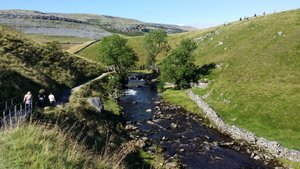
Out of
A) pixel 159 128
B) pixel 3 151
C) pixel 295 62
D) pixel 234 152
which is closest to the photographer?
pixel 3 151

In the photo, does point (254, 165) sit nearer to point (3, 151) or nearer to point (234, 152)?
point (234, 152)

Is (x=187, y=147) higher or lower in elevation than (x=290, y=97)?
lower

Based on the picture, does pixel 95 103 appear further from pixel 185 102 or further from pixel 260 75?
pixel 260 75

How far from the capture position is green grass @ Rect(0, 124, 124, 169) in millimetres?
12129

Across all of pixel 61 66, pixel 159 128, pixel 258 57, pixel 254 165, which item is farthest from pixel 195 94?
pixel 254 165

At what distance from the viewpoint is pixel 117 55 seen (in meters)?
126

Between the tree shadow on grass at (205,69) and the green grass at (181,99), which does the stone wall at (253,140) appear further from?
the tree shadow on grass at (205,69)

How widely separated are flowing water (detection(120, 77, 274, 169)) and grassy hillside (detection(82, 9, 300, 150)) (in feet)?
23.7

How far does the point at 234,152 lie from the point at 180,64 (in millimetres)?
56192

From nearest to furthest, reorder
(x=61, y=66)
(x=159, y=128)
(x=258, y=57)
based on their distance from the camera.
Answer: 1. (x=159, y=128)
2. (x=61, y=66)
3. (x=258, y=57)

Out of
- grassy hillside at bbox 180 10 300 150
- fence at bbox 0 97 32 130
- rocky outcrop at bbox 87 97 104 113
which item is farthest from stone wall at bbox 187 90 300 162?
fence at bbox 0 97 32 130

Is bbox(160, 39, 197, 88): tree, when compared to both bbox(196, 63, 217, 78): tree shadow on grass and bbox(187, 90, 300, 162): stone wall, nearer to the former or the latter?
bbox(196, 63, 217, 78): tree shadow on grass

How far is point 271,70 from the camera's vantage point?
9262cm

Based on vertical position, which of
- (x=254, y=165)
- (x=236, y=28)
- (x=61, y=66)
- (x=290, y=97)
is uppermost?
(x=236, y=28)
